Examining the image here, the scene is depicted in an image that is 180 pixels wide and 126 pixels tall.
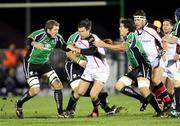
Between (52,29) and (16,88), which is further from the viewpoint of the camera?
(16,88)

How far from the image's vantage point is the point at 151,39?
60.6ft

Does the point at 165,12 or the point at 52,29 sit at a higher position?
the point at 165,12

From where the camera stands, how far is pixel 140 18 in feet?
59.2

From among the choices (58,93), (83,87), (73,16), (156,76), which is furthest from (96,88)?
(73,16)

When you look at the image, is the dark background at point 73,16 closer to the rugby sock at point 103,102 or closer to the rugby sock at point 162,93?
the rugby sock at point 103,102

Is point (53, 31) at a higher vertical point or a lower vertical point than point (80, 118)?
higher

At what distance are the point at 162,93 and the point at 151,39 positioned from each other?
1.23 m

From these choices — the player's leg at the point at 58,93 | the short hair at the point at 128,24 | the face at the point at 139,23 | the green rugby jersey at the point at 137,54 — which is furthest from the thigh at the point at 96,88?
the face at the point at 139,23

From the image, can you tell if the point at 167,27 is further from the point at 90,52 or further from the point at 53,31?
the point at 53,31

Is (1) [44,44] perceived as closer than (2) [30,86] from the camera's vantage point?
Yes

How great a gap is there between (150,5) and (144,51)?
63.6 ft

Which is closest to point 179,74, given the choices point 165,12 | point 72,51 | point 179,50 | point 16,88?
point 179,50

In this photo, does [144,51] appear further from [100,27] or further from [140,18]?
[100,27]

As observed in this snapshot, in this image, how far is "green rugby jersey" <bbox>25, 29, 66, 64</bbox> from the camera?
18281 millimetres
